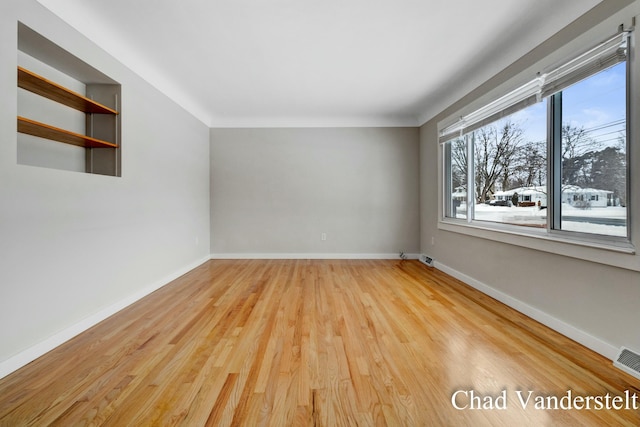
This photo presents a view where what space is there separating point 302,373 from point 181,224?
124 inches

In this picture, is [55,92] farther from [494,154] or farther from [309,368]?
[494,154]

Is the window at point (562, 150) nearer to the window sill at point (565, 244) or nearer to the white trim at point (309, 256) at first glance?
the window sill at point (565, 244)

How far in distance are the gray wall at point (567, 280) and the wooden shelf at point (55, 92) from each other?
13.0 feet

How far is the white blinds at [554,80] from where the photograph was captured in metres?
1.83

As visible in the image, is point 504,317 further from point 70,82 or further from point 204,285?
point 70,82

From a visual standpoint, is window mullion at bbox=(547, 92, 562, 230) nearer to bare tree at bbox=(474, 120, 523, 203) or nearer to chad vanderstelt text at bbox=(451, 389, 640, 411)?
bare tree at bbox=(474, 120, 523, 203)

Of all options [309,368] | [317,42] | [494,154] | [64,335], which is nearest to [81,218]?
[64,335]

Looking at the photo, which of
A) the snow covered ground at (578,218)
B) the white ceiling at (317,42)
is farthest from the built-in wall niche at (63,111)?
the snow covered ground at (578,218)

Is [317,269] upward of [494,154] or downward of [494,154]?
downward

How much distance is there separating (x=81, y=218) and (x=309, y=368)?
87.4 inches

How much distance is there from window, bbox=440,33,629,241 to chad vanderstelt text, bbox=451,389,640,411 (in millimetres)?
1022

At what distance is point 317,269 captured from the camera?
172 inches

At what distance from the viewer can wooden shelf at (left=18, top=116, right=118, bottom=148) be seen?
1945 millimetres

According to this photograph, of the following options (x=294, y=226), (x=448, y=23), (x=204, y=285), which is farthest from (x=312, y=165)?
(x=448, y=23)
